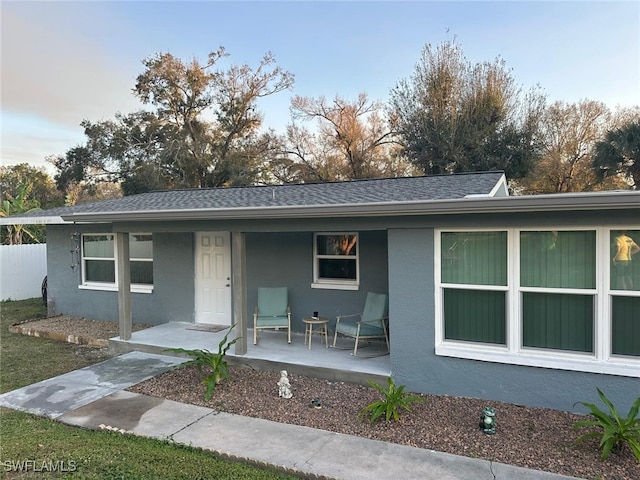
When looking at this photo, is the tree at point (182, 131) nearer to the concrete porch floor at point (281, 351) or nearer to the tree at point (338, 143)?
the tree at point (338, 143)

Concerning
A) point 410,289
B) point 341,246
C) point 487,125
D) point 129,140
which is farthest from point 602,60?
point 129,140

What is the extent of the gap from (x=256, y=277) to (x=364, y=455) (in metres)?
4.92

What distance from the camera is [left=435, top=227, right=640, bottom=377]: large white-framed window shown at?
4469mm

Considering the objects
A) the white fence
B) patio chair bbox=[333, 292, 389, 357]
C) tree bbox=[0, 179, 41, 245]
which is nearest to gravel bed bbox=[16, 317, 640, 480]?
patio chair bbox=[333, 292, 389, 357]

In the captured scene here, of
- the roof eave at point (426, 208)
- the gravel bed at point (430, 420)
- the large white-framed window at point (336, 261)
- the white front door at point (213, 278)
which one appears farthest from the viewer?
the white front door at point (213, 278)

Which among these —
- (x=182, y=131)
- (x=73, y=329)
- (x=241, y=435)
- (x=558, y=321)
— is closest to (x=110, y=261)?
(x=73, y=329)

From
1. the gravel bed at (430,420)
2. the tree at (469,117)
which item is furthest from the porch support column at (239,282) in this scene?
the tree at (469,117)

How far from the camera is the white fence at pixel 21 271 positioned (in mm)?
13297

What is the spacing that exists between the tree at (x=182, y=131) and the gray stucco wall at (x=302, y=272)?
14799mm

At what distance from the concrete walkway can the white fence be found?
9496 mm

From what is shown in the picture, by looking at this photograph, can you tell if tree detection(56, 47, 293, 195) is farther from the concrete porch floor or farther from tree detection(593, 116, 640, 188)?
tree detection(593, 116, 640, 188)

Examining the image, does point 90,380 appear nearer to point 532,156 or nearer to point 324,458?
point 324,458

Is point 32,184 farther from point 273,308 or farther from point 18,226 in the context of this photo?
point 273,308

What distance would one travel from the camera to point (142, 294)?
30.7 ft
